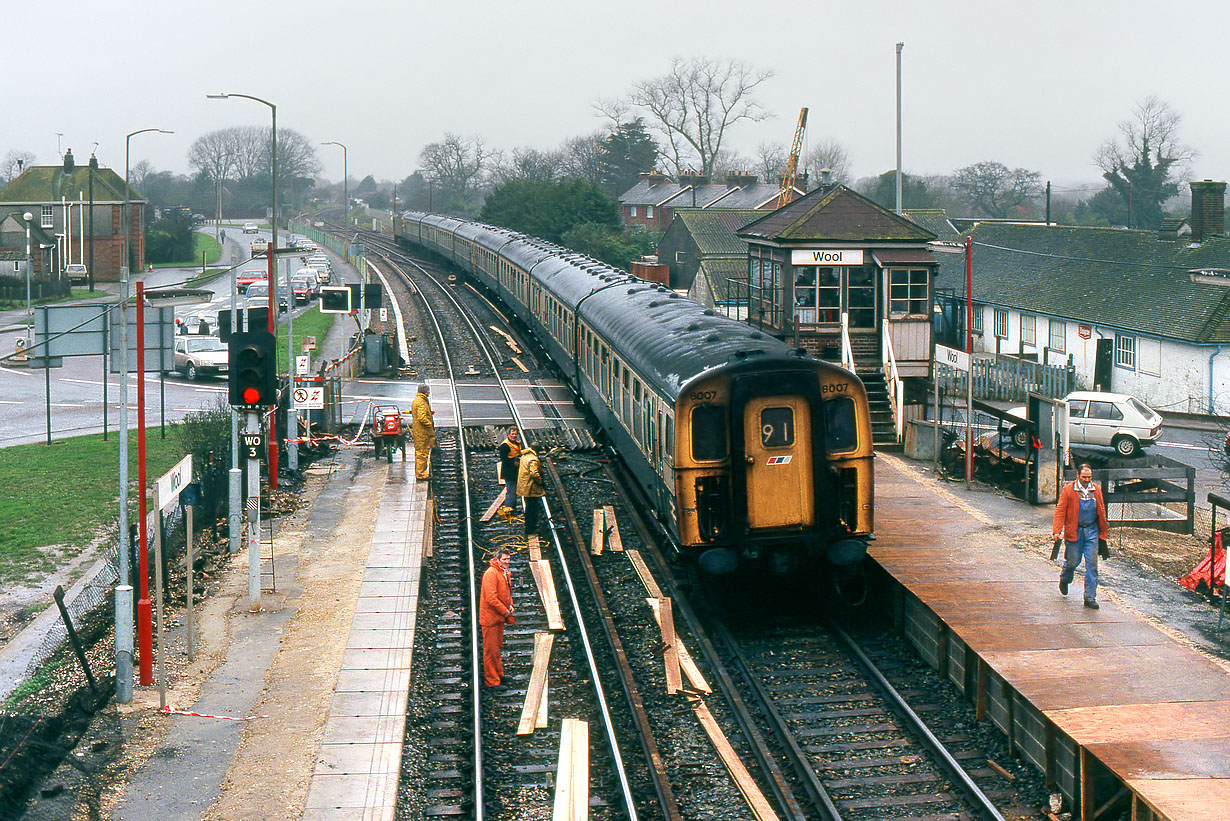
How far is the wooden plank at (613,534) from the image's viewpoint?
18.7 metres

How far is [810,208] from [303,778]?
19536 mm

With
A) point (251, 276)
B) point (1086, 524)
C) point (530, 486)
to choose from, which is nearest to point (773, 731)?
point (1086, 524)

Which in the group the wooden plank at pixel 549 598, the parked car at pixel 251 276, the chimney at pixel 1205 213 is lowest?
the wooden plank at pixel 549 598

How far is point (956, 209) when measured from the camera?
404 ft

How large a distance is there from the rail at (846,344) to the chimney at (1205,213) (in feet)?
67.6

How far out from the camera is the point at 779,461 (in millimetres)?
14445

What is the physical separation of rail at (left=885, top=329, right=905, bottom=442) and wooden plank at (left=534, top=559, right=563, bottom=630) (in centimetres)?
1068

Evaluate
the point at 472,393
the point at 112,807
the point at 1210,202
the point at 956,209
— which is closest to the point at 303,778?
the point at 112,807

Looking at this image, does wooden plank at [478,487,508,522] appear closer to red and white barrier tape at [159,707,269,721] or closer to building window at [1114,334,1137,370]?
red and white barrier tape at [159,707,269,721]

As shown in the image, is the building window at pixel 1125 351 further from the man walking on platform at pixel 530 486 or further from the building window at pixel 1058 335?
the man walking on platform at pixel 530 486

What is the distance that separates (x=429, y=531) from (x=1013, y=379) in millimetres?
22591

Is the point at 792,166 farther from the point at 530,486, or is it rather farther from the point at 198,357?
the point at 530,486

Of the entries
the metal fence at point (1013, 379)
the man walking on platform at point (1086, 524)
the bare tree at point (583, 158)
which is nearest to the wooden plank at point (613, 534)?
the man walking on platform at point (1086, 524)

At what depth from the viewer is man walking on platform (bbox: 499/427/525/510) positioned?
66.9ft
